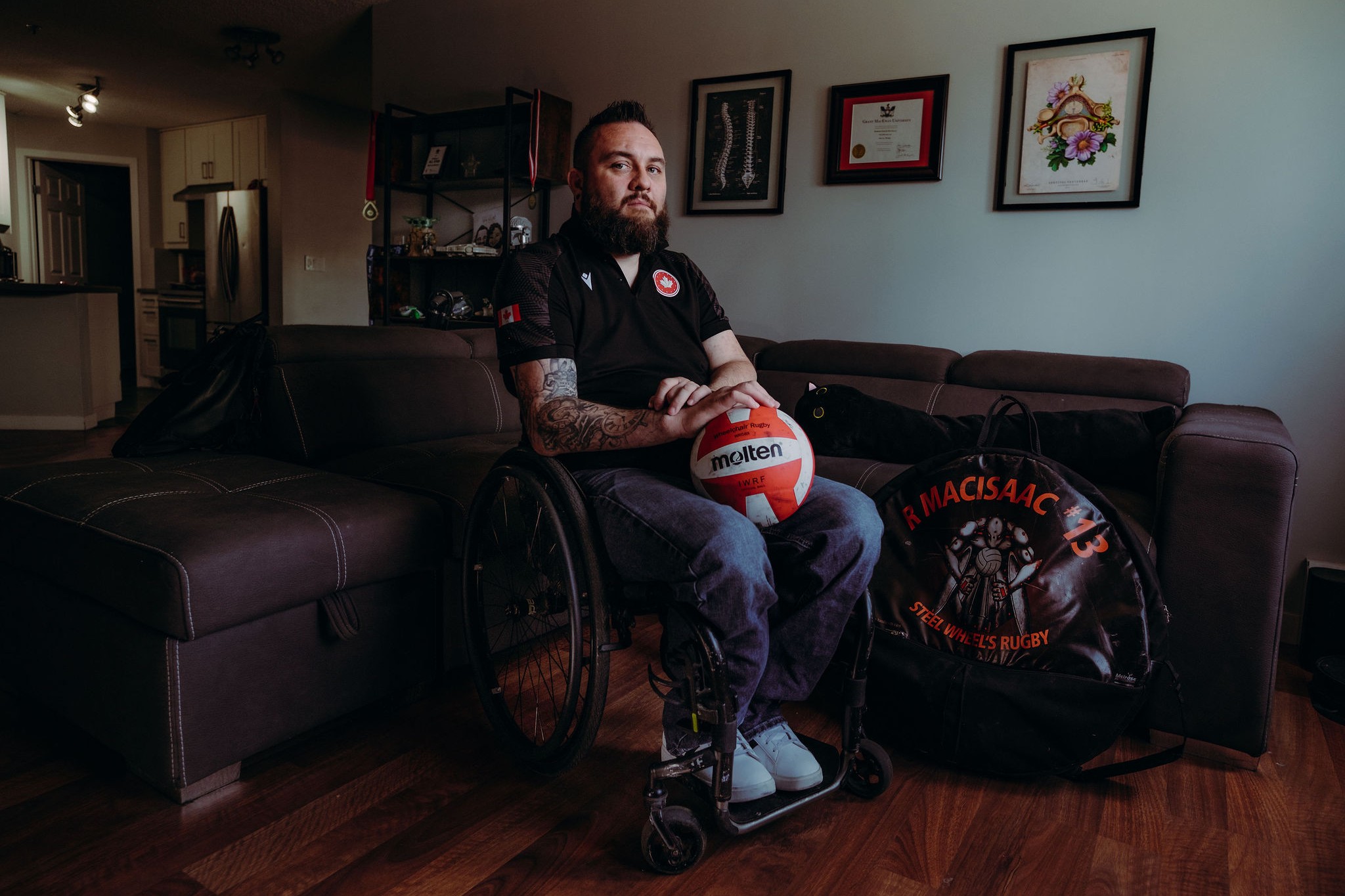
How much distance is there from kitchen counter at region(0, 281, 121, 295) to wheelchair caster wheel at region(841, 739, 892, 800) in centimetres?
539

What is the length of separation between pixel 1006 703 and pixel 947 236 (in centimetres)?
186

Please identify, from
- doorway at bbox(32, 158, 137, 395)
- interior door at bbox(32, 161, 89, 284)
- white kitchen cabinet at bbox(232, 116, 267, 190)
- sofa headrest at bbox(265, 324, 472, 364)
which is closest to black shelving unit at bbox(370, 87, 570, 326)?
sofa headrest at bbox(265, 324, 472, 364)

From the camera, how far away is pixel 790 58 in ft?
10.1

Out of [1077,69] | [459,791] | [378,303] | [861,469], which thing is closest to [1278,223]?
[1077,69]

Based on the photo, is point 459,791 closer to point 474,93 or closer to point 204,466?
point 204,466

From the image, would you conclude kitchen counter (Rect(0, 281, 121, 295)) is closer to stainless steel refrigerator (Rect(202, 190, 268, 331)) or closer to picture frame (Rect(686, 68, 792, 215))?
stainless steel refrigerator (Rect(202, 190, 268, 331))

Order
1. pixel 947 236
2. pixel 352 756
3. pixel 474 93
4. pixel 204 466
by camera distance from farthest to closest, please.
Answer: pixel 474 93 < pixel 947 236 < pixel 204 466 < pixel 352 756

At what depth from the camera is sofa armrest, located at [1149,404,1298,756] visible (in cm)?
151

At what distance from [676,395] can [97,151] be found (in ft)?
28.9

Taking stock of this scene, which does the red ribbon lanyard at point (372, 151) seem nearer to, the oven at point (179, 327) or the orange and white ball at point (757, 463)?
the orange and white ball at point (757, 463)

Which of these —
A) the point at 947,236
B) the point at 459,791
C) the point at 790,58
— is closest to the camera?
the point at 459,791

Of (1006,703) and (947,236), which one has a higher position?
(947,236)

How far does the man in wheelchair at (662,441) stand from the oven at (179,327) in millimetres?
6611

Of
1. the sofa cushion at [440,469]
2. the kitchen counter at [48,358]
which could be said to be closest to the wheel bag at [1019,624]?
the sofa cushion at [440,469]
